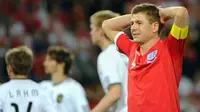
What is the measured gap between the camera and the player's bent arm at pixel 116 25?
616cm

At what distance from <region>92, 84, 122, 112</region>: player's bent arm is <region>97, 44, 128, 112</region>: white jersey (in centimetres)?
7

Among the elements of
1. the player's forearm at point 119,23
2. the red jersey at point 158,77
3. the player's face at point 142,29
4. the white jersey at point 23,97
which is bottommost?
the white jersey at point 23,97

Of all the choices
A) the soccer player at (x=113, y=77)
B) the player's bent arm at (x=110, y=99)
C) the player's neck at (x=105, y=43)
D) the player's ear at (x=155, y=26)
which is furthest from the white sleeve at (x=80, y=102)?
the player's ear at (x=155, y=26)

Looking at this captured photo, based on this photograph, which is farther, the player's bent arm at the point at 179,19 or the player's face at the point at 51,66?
the player's face at the point at 51,66

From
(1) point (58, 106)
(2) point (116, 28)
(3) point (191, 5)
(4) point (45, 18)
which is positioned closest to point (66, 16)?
(4) point (45, 18)

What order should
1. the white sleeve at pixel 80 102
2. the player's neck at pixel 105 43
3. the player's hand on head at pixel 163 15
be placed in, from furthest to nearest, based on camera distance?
the white sleeve at pixel 80 102 < the player's neck at pixel 105 43 < the player's hand on head at pixel 163 15

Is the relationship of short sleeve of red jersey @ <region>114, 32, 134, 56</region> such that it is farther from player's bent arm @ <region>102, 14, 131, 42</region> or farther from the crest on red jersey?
the crest on red jersey

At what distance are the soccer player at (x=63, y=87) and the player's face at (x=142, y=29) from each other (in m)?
2.57

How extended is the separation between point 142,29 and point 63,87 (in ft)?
9.46

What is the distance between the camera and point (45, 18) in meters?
14.5

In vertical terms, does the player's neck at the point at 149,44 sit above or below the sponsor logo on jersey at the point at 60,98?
above

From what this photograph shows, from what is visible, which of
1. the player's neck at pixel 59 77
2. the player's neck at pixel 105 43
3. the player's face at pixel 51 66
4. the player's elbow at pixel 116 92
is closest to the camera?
the player's elbow at pixel 116 92

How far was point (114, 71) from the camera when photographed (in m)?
7.43

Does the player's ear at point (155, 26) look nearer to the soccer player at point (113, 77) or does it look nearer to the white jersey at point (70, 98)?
the soccer player at point (113, 77)
